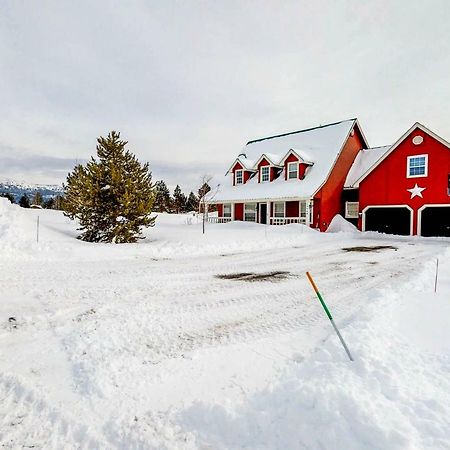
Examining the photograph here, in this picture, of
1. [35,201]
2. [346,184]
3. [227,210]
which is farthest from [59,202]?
[35,201]

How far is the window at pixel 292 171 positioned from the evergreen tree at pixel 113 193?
13765mm

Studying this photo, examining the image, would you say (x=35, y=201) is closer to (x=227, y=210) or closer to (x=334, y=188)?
(x=227, y=210)

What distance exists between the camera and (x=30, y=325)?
505 cm

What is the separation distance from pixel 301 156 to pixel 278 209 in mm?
4667

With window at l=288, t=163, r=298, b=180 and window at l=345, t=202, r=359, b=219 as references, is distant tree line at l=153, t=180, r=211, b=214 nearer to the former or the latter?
window at l=288, t=163, r=298, b=180

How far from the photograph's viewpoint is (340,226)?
23.9 meters

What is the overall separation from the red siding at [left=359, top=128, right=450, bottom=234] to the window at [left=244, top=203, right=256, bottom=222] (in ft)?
28.3

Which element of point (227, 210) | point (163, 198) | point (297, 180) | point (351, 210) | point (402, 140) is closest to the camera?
point (402, 140)

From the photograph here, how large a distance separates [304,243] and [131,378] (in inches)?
605

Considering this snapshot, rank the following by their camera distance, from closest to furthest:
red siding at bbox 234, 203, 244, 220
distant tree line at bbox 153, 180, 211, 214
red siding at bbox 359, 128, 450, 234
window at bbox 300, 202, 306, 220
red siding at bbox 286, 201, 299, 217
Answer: red siding at bbox 359, 128, 450, 234 → window at bbox 300, 202, 306, 220 → red siding at bbox 286, 201, 299, 217 → red siding at bbox 234, 203, 244, 220 → distant tree line at bbox 153, 180, 211, 214

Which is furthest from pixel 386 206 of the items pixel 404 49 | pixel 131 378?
Answer: pixel 131 378

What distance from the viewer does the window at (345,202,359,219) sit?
2488cm

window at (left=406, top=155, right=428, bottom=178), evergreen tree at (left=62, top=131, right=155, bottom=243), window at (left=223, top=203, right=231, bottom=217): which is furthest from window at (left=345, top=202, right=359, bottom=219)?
evergreen tree at (left=62, top=131, right=155, bottom=243)

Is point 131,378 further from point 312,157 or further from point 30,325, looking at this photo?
point 312,157
